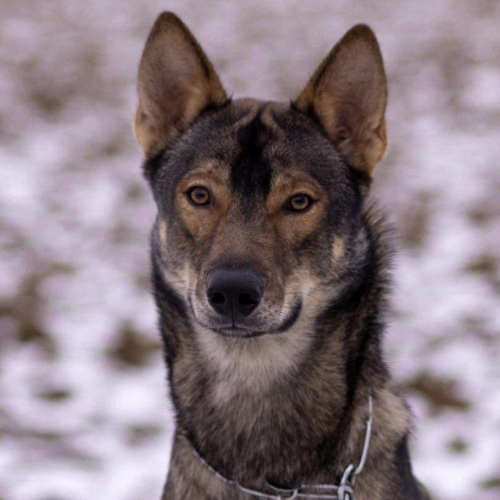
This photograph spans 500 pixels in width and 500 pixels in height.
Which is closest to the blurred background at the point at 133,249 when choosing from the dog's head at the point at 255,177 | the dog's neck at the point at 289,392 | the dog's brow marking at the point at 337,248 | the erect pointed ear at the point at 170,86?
the dog's neck at the point at 289,392

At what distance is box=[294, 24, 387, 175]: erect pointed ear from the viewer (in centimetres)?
311

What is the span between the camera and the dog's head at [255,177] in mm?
2842

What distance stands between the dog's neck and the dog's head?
138 millimetres

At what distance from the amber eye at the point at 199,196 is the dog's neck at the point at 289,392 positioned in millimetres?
379

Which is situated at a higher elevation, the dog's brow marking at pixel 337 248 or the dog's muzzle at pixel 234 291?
the dog's brow marking at pixel 337 248

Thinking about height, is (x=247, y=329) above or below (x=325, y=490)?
above

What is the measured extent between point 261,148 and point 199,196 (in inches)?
12.1

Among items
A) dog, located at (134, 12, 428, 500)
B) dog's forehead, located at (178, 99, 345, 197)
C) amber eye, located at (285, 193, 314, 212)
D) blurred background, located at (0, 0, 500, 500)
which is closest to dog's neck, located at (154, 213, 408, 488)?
dog, located at (134, 12, 428, 500)

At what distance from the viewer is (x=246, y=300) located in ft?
9.02

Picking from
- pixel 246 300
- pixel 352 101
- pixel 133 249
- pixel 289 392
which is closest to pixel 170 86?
pixel 352 101

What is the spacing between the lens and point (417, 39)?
47.7 ft

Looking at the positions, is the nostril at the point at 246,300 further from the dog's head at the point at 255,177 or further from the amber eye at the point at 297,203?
the amber eye at the point at 297,203

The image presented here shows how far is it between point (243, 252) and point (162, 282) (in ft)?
1.77

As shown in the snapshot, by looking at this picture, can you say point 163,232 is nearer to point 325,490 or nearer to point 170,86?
point 170,86
